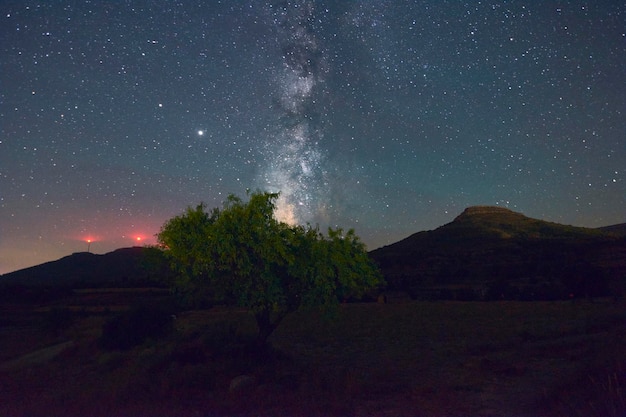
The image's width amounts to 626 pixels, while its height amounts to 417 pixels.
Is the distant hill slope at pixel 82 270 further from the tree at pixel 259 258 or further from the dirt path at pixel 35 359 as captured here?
the tree at pixel 259 258

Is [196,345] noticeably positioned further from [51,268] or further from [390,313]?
[51,268]

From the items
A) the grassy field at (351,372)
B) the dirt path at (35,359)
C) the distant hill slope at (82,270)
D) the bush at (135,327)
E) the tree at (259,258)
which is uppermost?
the distant hill slope at (82,270)

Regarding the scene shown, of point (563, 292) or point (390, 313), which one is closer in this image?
point (390, 313)

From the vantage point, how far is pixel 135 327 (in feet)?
79.5

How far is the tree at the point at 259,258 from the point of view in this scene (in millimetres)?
15156

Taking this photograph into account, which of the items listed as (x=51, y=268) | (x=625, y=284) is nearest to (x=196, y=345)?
(x=625, y=284)

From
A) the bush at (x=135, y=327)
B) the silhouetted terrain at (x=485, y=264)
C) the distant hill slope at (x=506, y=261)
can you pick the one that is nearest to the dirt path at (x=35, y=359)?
the bush at (x=135, y=327)

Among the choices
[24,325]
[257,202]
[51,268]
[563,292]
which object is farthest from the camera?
[51,268]

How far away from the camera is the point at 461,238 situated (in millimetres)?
104000

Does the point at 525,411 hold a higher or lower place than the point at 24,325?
lower

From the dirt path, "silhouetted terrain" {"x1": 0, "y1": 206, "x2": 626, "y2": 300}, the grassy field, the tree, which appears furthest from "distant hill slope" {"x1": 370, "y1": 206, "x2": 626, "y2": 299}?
the dirt path

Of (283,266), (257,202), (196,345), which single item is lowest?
(196,345)

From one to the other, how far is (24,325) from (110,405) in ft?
110

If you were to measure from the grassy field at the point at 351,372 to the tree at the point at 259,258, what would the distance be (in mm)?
2466
